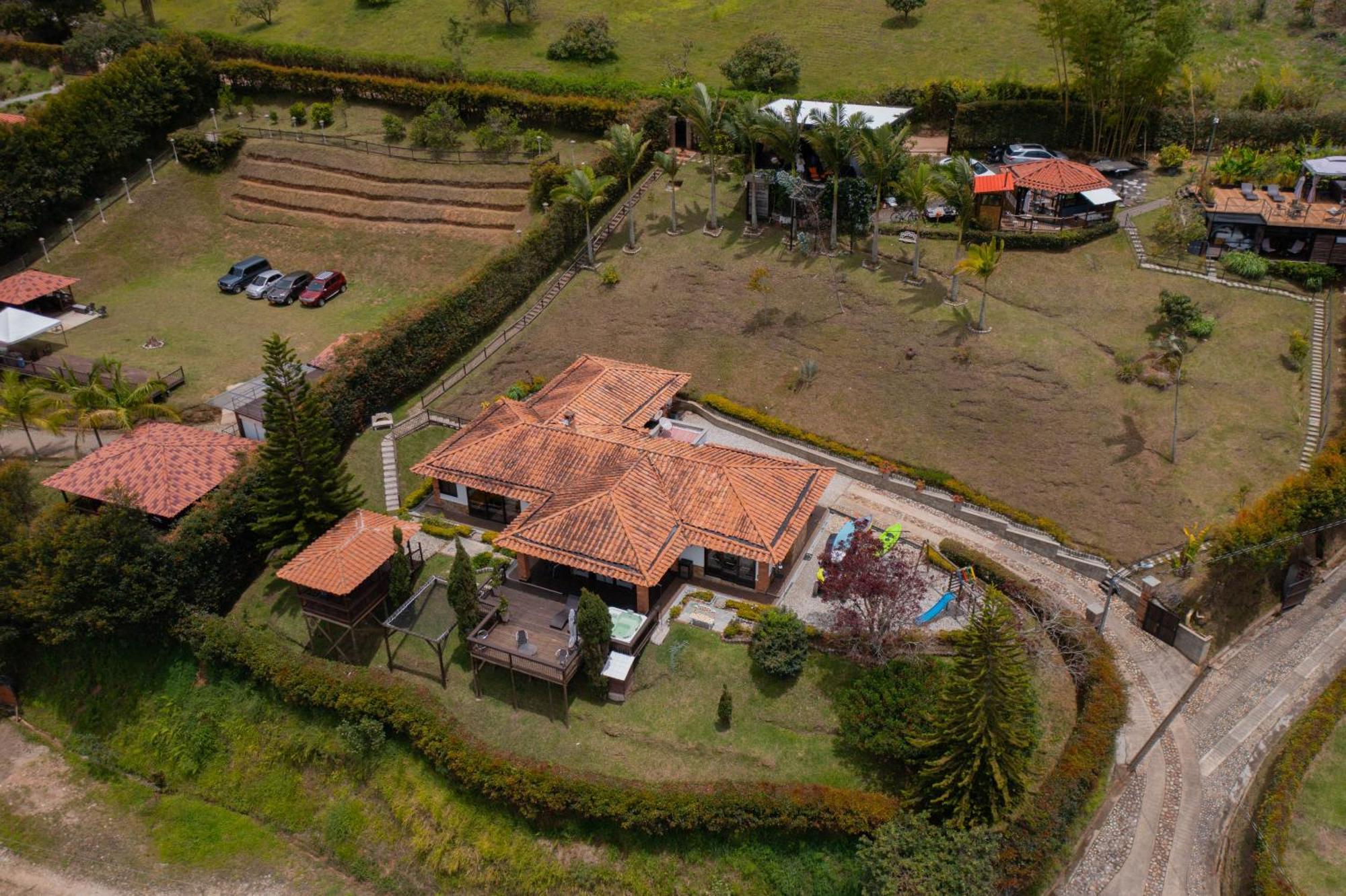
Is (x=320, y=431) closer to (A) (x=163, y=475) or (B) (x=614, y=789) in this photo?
(A) (x=163, y=475)

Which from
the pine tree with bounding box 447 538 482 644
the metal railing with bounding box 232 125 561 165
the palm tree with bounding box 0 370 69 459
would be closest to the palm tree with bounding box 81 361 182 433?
the palm tree with bounding box 0 370 69 459

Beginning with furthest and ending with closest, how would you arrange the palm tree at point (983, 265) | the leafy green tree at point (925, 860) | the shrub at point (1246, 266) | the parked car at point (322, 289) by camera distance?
1. the parked car at point (322, 289)
2. the shrub at point (1246, 266)
3. the palm tree at point (983, 265)
4. the leafy green tree at point (925, 860)

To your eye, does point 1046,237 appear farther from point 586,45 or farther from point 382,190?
point 382,190

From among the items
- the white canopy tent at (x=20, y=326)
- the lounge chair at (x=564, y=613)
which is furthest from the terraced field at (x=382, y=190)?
the lounge chair at (x=564, y=613)

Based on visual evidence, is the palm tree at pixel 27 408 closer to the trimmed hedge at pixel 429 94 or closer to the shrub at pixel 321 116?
the shrub at pixel 321 116

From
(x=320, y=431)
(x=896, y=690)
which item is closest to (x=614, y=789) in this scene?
(x=896, y=690)

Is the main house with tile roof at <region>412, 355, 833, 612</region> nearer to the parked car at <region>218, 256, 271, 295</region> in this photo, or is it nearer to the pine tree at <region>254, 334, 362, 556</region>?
the pine tree at <region>254, 334, 362, 556</region>
